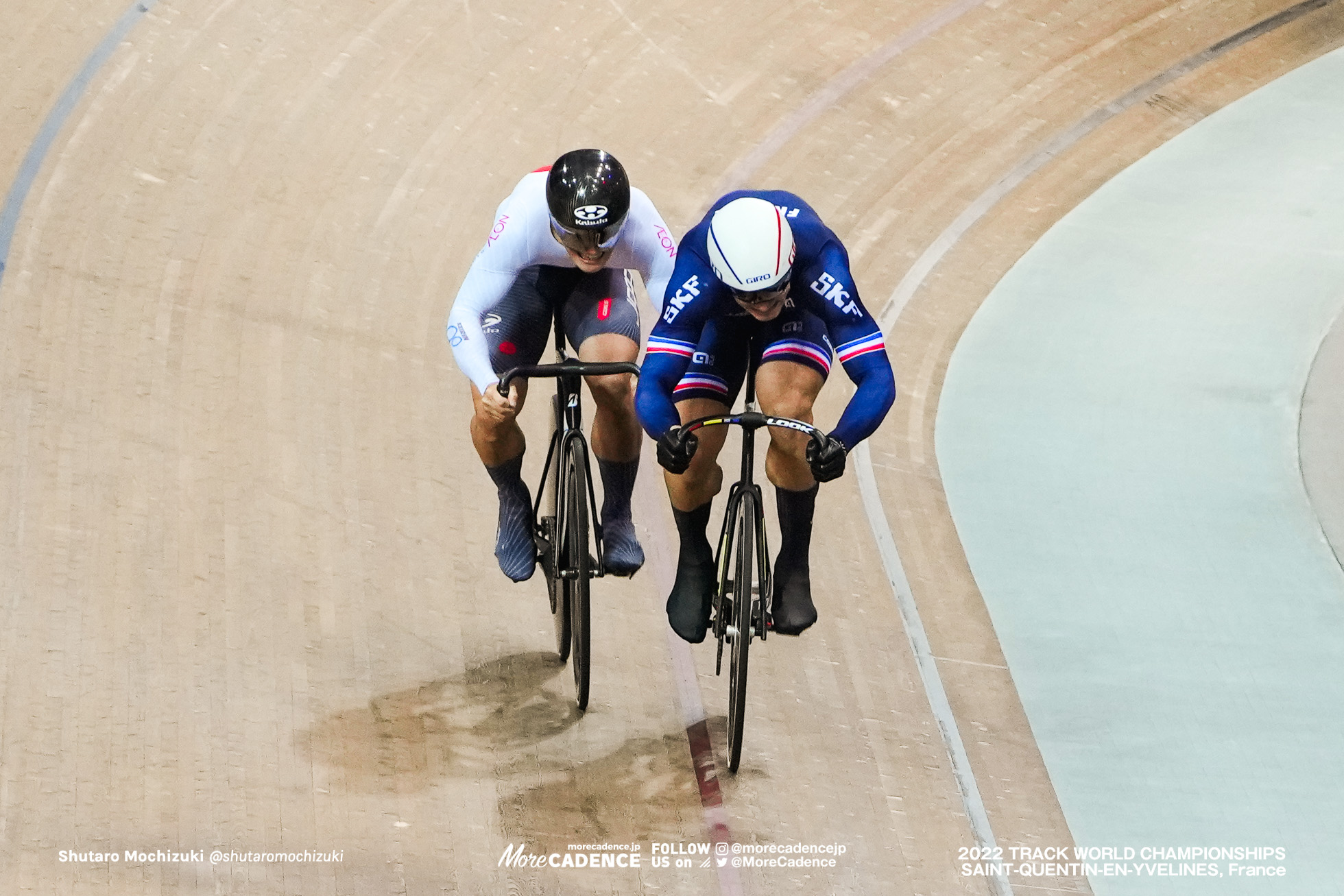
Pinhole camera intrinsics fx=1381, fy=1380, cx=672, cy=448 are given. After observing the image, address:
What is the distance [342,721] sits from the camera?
364 centimetres

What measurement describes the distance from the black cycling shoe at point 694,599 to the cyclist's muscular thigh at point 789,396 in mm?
377

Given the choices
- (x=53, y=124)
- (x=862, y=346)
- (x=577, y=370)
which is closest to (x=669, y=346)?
(x=577, y=370)

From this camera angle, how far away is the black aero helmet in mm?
3131

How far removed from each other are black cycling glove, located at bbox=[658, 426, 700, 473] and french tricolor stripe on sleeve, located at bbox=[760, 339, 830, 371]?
0.33 meters

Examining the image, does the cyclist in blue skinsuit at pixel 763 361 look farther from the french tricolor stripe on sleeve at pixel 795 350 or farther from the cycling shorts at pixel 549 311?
the cycling shorts at pixel 549 311

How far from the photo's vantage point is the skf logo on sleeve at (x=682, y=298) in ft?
10.3

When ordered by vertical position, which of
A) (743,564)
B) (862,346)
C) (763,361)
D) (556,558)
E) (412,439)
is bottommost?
(412,439)

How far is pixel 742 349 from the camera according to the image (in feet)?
11.1

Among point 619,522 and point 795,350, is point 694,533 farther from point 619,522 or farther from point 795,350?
point 795,350

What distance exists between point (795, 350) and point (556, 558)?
2.95 feet

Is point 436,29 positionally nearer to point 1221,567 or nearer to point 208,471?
point 208,471

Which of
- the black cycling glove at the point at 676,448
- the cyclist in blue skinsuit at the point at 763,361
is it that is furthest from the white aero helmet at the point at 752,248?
the black cycling glove at the point at 676,448

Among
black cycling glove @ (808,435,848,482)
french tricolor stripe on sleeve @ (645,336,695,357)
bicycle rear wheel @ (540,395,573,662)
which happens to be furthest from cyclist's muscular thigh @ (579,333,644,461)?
black cycling glove @ (808,435,848,482)

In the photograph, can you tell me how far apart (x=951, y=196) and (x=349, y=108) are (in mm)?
2784
